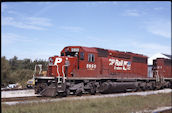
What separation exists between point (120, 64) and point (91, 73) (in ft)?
14.3

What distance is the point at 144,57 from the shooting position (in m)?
25.4

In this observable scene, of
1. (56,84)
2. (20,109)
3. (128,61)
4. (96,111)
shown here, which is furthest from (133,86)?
(20,109)

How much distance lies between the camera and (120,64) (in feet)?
69.6

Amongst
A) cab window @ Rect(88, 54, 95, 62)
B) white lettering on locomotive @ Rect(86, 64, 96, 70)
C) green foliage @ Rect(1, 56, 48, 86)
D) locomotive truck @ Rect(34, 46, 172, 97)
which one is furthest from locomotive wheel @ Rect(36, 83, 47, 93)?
cab window @ Rect(88, 54, 95, 62)

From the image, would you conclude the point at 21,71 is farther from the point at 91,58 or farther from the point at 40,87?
the point at 91,58

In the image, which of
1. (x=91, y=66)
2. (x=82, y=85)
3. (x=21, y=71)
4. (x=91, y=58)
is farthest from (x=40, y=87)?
(x=21, y=71)

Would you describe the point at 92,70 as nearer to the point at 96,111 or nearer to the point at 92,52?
the point at 92,52

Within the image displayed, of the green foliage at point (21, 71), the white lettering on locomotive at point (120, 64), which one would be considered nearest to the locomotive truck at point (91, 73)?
the white lettering on locomotive at point (120, 64)

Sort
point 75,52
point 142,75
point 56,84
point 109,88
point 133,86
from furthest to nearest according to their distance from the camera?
point 142,75
point 133,86
point 109,88
point 75,52
point 56,84

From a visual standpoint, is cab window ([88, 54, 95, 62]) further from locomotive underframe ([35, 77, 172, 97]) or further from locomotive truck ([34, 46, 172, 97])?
locomotive underframe ([35, 77, 172, 97])

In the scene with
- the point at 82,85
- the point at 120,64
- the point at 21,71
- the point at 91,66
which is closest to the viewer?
the point at 82,85

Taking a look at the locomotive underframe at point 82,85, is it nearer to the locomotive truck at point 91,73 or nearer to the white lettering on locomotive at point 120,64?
the locomotive truck at point 91,73

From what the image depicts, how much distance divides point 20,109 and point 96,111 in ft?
12.8

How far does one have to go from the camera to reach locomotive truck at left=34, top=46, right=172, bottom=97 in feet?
52.5
